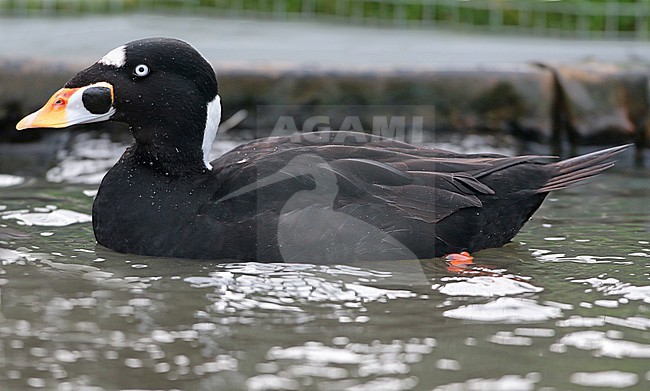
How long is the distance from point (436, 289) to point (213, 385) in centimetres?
131

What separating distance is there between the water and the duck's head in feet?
1.85

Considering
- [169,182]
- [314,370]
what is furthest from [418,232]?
[314,370]

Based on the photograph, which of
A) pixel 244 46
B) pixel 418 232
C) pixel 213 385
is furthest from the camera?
pixel 244 46

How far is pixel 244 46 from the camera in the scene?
8312 mm

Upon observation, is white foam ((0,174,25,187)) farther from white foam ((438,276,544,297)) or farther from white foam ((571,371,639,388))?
white foam ((571,371,639,388))

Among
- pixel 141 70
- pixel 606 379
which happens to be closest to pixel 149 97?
pixel 141 70

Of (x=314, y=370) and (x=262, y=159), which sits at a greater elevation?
(x=262, y=159)

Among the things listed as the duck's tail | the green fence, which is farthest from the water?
the green fence

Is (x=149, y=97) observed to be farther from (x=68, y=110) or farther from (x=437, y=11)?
(x=437, y=11)

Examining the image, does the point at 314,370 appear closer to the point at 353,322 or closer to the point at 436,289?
the point at 353,322

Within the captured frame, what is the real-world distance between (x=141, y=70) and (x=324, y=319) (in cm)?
155

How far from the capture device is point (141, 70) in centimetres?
475

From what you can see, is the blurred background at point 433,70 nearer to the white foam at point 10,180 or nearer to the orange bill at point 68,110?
the white foam at point 10,180

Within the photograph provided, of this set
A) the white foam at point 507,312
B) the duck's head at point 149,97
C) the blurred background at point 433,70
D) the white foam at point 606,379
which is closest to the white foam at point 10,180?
the blurred background at point 433,70
